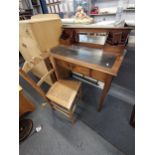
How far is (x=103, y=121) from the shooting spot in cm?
128

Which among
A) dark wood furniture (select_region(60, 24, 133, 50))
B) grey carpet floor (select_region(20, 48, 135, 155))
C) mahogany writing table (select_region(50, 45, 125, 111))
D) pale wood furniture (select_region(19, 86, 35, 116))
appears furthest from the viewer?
pale wood furniture (select_region(19, 86, 35, 116))

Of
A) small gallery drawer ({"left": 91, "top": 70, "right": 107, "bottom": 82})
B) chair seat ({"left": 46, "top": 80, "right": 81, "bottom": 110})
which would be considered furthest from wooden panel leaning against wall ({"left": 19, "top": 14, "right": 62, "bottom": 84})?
small gallery drawer ({"left": 91, "top": 70, "right": 107, "bottom": 82})

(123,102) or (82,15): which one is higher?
(82,15)

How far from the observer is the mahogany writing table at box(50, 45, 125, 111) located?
2.83 feet

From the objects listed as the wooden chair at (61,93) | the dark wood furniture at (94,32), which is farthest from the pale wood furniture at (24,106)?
the dark wood furniture at (94,32)

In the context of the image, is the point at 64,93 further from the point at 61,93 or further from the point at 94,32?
the point at 94,32

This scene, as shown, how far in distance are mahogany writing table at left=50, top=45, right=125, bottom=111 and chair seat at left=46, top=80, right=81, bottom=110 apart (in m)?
0.24

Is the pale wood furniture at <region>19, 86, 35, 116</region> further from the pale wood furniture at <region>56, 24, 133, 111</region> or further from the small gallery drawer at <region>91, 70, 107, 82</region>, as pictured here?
the small gallery drawer at <region>91, 70, 107, 82</region>

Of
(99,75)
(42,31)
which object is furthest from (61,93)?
(42,31)
